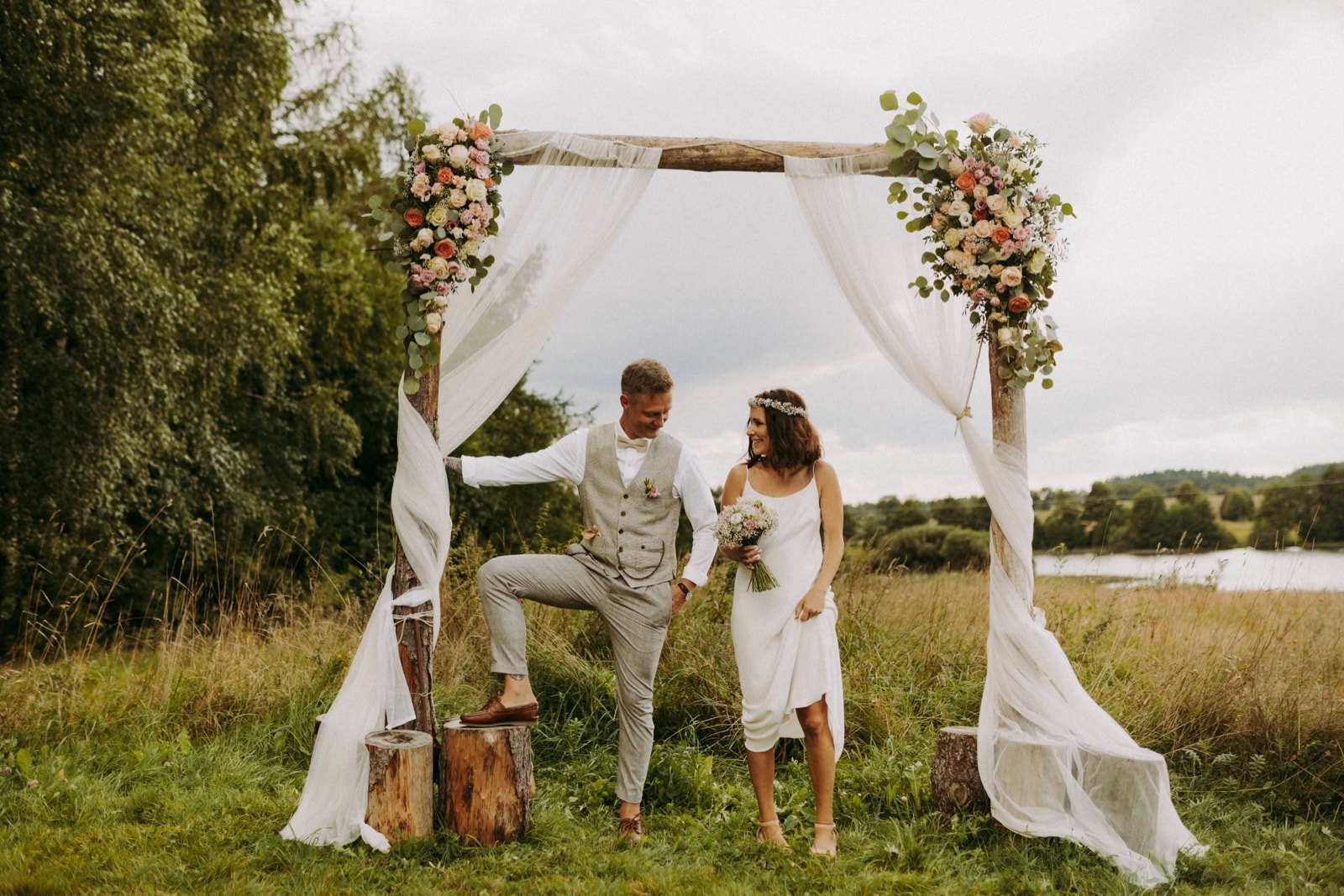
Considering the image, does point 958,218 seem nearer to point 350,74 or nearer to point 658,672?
point 658,672

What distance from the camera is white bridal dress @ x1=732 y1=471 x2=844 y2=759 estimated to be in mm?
4199

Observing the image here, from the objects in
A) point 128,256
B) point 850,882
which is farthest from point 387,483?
point 850,882

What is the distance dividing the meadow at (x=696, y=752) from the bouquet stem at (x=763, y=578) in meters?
1.06

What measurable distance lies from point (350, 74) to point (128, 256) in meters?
6.67

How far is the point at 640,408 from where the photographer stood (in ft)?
14.3

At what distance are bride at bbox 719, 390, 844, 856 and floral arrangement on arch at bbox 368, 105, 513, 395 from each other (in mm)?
1458

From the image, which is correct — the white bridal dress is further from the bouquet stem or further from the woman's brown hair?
the woman's brown hair

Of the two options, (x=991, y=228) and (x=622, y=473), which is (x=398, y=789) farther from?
(x=991, y=228)

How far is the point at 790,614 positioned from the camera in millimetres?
4277

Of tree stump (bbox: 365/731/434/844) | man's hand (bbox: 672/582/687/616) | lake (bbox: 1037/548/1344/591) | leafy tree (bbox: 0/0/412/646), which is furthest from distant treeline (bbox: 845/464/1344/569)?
tree stump (bbox: 365/731/434/844)

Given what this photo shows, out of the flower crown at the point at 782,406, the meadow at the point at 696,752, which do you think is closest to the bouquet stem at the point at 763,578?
the flower crown at the point at 782,406

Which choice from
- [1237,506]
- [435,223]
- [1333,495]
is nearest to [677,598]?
[435,223]

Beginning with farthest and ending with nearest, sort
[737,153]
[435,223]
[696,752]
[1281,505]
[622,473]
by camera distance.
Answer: [1281,505], [696,752], [737,153], [435,223], [622,473]

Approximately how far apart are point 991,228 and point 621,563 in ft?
7.40
